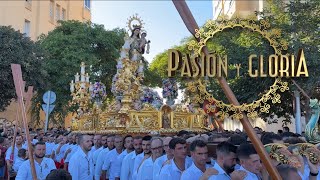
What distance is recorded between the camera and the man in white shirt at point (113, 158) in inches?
312

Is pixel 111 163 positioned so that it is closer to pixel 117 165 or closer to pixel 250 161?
pixel 117 165

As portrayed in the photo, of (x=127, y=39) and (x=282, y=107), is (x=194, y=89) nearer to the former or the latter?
(x=127, y=39)

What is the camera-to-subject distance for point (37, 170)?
5902 millimetres

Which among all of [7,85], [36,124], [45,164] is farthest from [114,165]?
[36,124]

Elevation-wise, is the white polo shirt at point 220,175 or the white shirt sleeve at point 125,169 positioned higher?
the white polo shirt at point 220,175

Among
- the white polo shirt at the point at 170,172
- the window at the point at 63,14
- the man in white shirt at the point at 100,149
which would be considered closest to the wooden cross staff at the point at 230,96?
the white polo shirt at the point at 170,172

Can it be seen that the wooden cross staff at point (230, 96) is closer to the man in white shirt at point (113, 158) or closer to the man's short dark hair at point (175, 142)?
the man's short dark hair at point (175, 142)

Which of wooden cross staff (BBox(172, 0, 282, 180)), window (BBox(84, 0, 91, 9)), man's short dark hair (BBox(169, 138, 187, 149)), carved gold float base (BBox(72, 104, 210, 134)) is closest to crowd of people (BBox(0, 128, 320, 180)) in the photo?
man's short dark hair (BBox(169, 138, 187, 149))

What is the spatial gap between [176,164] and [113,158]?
10.1 ft

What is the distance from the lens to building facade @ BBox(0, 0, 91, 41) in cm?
2736

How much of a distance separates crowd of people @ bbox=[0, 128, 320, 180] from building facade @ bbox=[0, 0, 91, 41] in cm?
1842

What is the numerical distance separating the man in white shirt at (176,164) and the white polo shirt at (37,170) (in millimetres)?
1820

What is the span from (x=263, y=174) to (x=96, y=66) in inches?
940

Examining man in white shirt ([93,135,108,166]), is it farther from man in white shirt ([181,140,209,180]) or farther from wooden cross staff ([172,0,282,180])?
wooden cross staff ([172,0,282,180])
